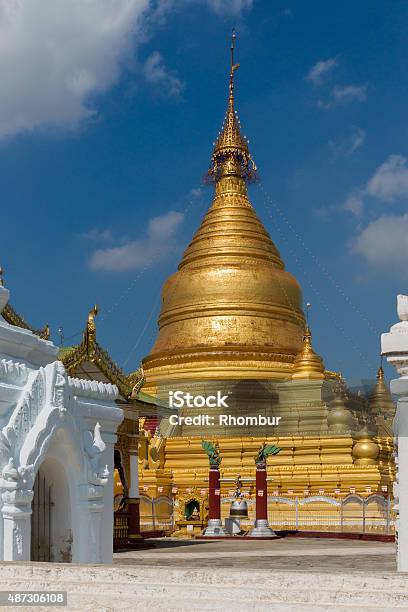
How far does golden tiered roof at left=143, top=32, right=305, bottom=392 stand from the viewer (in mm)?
39938

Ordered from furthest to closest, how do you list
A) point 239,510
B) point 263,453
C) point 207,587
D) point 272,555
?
point 263,453
point 239,510
point 272,555
point 207,587

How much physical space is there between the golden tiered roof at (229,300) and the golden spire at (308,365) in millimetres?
753

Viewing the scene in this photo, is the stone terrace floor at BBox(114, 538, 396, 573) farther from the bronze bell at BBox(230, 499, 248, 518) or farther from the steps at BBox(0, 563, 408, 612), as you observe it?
the steps at BBox(0, 563, 408, 612)

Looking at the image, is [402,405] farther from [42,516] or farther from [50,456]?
[42,516]

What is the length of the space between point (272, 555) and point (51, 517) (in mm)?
9003

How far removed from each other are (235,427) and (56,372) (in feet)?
90.2

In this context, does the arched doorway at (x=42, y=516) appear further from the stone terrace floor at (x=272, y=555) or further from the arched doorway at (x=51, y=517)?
the stone terrace floor at (x=272, y=555)

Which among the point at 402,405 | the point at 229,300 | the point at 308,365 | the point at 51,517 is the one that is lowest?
the point at 51,517

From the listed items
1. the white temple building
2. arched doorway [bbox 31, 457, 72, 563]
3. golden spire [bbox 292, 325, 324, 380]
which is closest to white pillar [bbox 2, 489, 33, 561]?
the white temple building

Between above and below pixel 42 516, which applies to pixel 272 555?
below

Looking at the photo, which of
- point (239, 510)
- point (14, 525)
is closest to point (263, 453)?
point (239, 510)

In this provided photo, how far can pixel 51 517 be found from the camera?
11.0 m

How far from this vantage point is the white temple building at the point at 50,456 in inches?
377

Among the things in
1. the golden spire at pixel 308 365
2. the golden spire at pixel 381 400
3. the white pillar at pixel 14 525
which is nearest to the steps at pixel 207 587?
the white pillar at pixel 14 525
